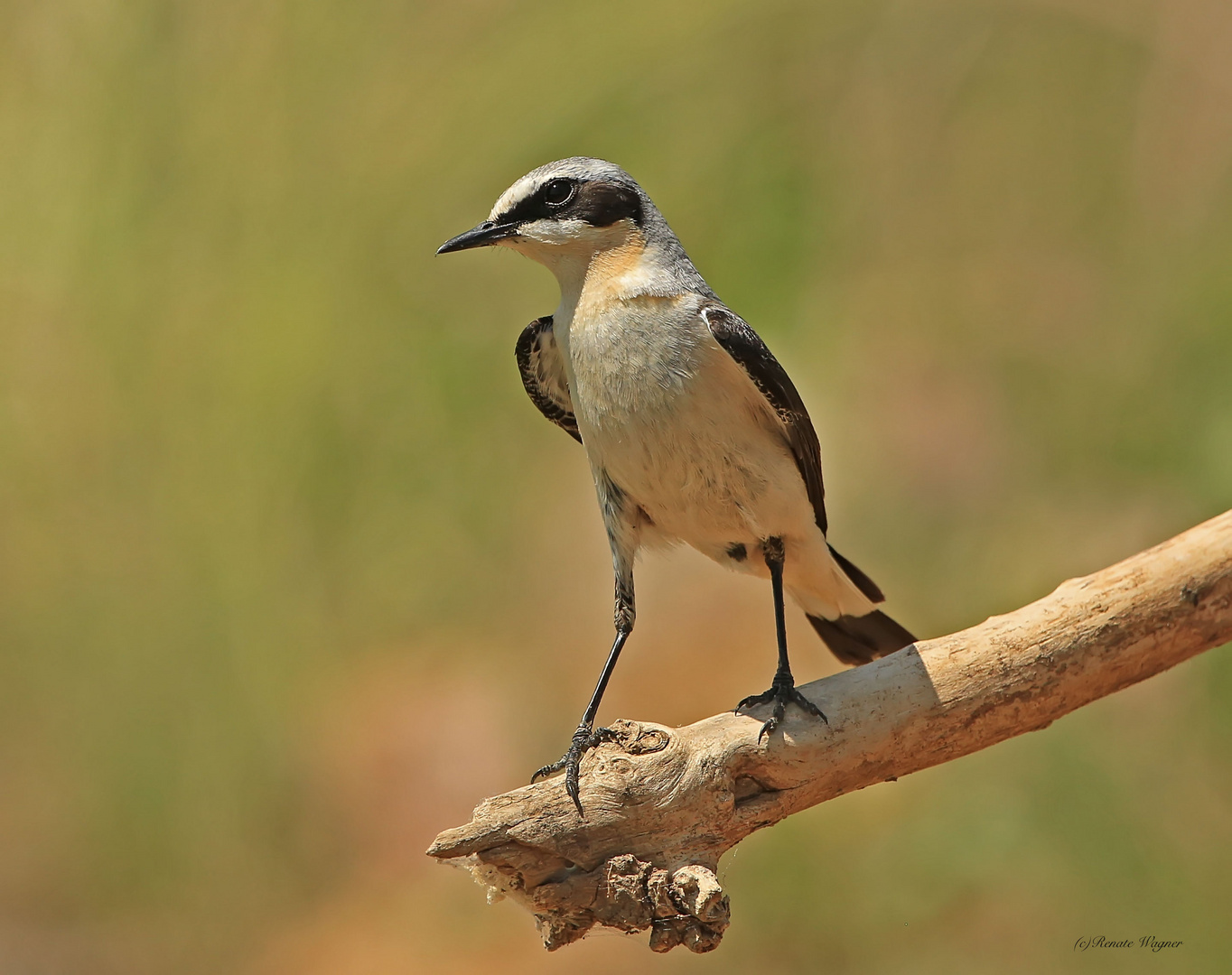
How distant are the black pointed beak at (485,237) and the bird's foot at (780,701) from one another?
190 centimetres

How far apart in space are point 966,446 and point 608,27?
4.27m

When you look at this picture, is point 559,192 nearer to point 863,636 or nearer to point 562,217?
point 562,217

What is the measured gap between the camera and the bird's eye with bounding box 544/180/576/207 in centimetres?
372

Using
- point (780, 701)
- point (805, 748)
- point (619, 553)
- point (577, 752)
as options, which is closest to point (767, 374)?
point (619, 553)

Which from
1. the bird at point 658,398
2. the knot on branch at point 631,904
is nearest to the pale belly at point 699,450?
the bird at point 658,398

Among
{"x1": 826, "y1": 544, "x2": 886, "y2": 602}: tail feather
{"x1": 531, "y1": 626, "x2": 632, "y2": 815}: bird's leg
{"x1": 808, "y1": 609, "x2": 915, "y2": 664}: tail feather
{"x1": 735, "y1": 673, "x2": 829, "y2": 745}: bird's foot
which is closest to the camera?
{"x1": 531, "y1": 626, "x2": 632, "y2": 815}: bird's leg

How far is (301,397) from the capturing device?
7445mm

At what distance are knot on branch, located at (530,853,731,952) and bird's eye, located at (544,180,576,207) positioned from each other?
233 cm

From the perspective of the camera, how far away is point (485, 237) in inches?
147

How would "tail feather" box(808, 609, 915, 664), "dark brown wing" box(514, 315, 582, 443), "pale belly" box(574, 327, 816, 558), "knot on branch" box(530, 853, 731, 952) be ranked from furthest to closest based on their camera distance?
1. "tail feather" box(808, 609, 915, 664)
2. "dark brown wing" box(514, 315, 582, 443)
3. "pale belly" box(574, 327, 816, 558)
4. "knot on branch" box(530, 853, 731, 952)

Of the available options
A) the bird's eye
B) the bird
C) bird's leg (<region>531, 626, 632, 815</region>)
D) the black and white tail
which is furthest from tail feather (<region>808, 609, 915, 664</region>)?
the bird's eye

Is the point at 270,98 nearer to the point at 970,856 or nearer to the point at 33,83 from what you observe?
the point at 33,83

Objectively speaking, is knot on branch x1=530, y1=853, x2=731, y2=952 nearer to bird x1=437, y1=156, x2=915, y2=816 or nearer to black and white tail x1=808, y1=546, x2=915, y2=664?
bird x1=437, y1=156, x2=915, y2=816

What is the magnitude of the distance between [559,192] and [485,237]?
1.07ft
